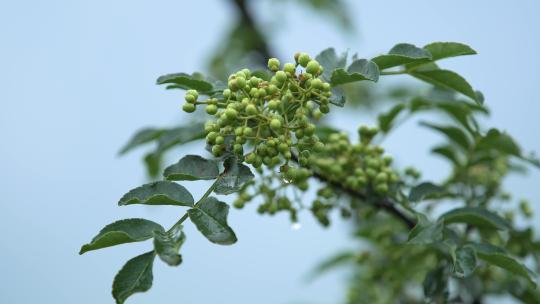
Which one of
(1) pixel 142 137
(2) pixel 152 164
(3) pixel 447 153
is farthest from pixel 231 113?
(3) pixel 447 153

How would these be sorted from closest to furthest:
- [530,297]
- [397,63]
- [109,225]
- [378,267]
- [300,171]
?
1. [109,225]
2. [397,63]
3. [300,171]
4. [530,297]
5. [378,267]

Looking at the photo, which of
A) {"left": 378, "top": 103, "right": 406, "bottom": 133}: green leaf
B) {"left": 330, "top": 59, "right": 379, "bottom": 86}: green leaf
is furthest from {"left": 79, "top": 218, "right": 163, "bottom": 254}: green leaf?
{"left": 378, "top": 103, "right": 406, "bottom": 133}: green leaf

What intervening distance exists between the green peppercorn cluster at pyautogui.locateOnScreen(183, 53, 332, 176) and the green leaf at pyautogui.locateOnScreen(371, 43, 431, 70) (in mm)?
171

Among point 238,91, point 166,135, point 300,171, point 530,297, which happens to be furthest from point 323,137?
point 530,297

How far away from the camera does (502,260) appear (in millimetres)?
1410

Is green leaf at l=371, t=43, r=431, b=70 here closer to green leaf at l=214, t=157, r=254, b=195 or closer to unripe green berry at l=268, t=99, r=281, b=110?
unripe green berry at l=268, t=99, r=281, b=110

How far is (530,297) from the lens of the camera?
1.98 meters

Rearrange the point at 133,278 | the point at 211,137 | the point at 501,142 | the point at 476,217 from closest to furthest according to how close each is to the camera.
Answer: the point at 133,278 → the point at 211,137 → the point at 476,217 → the point at 501,142

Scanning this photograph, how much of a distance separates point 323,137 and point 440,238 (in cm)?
56

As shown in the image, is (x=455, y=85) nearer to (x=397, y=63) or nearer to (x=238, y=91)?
(x=397, y=63)

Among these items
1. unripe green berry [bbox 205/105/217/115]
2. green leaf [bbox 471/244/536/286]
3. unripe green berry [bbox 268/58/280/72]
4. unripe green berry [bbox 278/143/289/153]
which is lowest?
green leaf [bbox 471/244/536/286]

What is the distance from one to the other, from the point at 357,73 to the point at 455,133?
83 cm

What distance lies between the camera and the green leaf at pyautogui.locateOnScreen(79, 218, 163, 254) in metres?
1.21

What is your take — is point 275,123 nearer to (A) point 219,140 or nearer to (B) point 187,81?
(A) point 219,140
